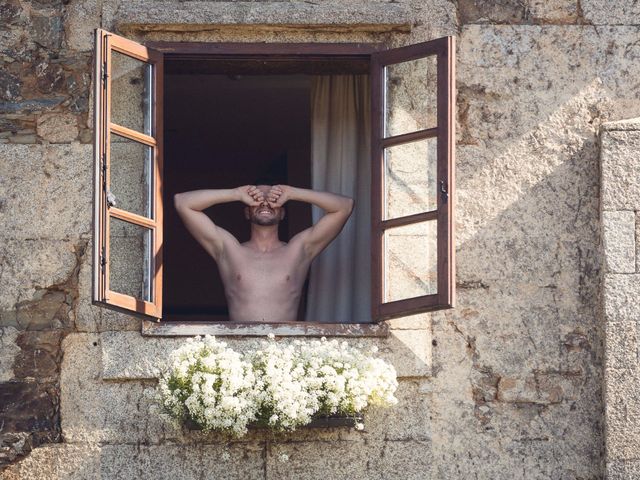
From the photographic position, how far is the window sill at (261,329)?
724cm

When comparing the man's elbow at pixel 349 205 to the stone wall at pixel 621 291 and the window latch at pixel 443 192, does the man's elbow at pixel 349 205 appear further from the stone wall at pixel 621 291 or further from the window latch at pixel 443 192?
the stone wall at pixel 621 291

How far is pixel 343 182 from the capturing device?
8.14 m

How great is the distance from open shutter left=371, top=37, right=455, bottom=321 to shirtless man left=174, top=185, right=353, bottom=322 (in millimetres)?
537

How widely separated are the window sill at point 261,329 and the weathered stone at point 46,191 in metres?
0.59

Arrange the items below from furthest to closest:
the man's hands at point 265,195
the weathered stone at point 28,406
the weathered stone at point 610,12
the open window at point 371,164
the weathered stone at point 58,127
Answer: the man's hands at point 265,195, the weathered stone at point 610,12, the weathered stone at point 58,127, the weathered stone at point 28,406, the open window at point 371,164

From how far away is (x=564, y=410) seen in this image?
23.9ft

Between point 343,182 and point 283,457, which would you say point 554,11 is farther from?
point 283,457

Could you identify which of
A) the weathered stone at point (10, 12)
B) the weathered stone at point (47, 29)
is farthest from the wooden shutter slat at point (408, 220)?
the weathered stone at point (10, 12)

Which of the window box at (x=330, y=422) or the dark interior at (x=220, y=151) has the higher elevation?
the dark interior at (x=220, y=151)

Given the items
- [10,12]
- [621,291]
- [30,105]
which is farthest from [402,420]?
[10,12]

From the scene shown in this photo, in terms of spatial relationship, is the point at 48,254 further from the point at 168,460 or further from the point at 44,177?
the point at 168,460

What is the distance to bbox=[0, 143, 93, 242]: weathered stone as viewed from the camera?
7.42m

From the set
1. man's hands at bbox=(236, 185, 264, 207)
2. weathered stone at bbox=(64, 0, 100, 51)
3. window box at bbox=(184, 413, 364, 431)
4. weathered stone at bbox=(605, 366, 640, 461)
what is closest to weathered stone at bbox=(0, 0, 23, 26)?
weathered stone at bbox=(64, 0, 100, 51)

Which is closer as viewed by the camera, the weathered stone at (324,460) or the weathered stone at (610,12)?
the weathered stone at (324,460)
